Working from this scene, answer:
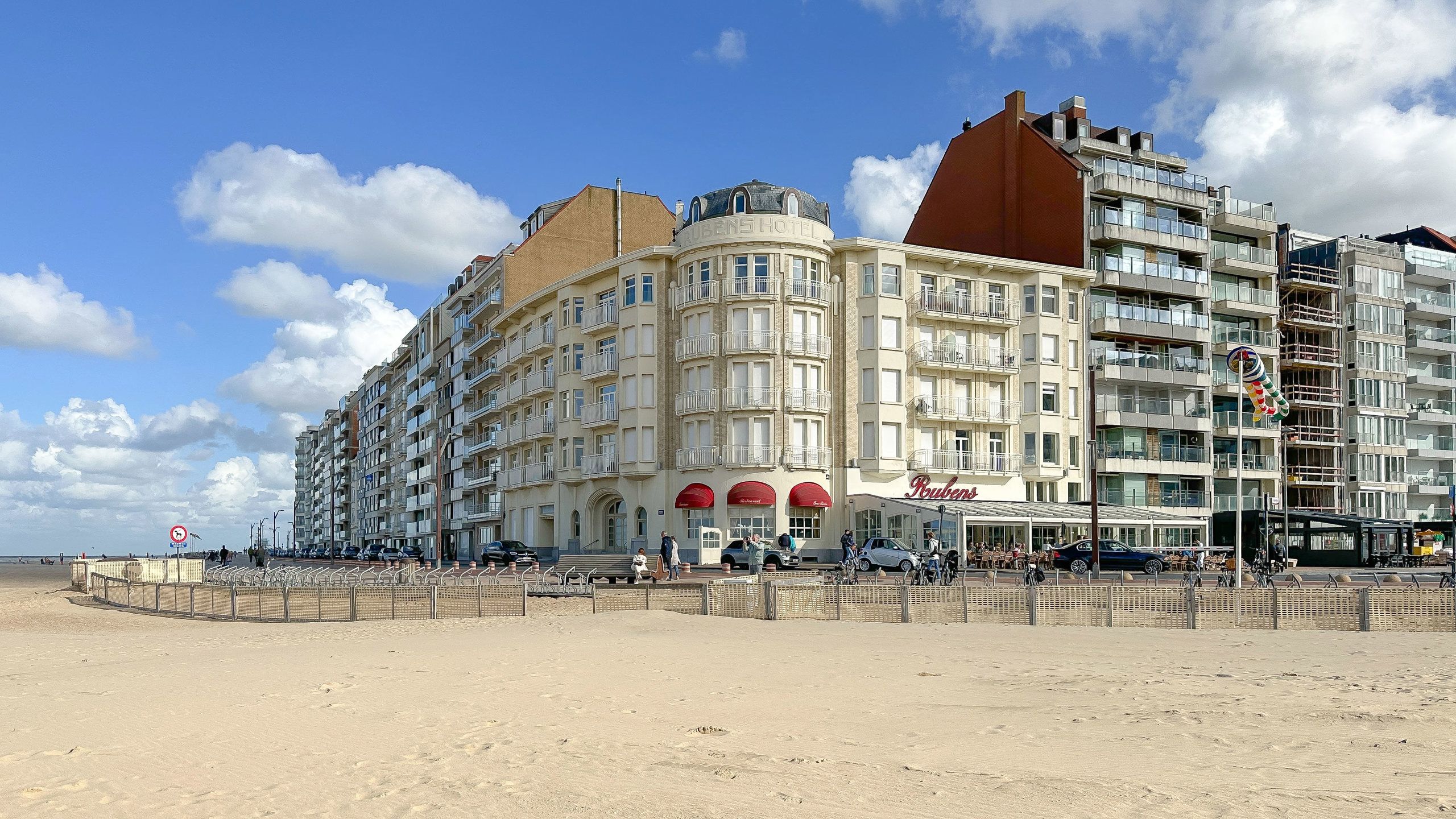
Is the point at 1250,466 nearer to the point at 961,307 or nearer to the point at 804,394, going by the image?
the point at 961,307

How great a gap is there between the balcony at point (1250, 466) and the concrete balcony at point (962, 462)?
16.2 m

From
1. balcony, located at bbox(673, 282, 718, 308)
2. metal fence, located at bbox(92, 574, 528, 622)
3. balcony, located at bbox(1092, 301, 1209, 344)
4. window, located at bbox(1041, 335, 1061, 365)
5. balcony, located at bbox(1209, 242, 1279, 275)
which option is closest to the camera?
metal fence, located at bbox(92, 574, 528, 622)

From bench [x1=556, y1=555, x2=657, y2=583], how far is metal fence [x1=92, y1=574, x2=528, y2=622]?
36.6ft

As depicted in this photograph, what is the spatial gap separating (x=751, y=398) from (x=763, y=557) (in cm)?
896

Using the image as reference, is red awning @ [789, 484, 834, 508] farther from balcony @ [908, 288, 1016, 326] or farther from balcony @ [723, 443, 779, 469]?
balcony @ [908, 288, 1016, 326]

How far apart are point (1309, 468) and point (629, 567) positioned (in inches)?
2050

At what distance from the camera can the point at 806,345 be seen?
54062mm

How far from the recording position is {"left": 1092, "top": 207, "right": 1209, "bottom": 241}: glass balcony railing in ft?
205

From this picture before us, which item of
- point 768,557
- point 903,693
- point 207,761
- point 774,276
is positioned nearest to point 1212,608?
point 903,693

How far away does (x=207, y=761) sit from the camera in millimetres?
9516

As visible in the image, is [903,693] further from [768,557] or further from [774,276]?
[774,276]

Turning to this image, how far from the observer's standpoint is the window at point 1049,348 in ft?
194

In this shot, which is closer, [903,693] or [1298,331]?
[903,693]

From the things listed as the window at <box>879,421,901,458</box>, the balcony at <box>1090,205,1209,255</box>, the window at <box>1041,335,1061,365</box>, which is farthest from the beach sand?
the balcony at <box>1090,205,1209,255</box>
